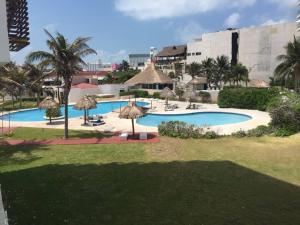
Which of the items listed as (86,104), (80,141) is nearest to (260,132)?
(80,141)

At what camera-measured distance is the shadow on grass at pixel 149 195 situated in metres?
10.0

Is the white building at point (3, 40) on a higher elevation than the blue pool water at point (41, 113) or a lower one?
higher

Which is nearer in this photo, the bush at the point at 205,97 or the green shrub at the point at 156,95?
the bush at the point at 205,97

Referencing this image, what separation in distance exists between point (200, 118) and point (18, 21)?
29.0 metres

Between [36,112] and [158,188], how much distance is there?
104ft

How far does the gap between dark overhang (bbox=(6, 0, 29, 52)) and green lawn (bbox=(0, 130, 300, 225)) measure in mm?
5303

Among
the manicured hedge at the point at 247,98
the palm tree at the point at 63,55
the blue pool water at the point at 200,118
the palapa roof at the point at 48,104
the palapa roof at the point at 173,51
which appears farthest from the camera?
the palapa roof at the point at 173,51

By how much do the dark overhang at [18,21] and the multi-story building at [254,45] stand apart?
5883 cm

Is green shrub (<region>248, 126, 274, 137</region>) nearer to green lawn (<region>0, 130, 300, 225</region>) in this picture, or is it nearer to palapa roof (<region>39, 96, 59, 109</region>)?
green lawn (<region>0, 130, 300, 225</region>)

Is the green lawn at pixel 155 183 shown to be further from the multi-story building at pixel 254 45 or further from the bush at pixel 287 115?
the multi-story building at pixel 254 45

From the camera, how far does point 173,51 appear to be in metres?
96.4

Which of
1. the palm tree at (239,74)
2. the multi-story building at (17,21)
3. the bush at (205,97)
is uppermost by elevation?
the palm tree at (239,74)

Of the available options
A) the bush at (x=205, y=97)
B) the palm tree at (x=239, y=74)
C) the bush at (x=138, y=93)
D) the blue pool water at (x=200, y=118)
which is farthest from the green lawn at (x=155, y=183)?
the palm tree at (x=239, y=74)

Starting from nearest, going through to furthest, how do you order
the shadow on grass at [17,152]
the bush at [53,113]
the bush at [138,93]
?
the shadow on grass at [17,152]
the bush at [53,113]
the bush at [138,93]
